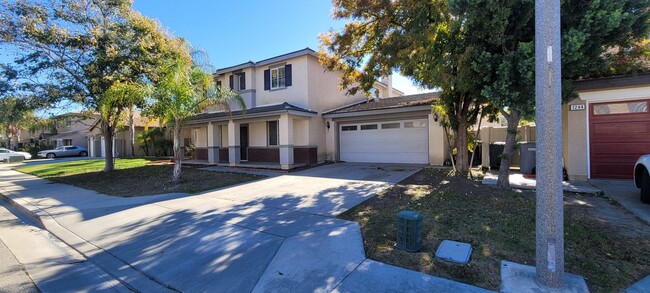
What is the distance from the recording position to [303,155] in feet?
51.1

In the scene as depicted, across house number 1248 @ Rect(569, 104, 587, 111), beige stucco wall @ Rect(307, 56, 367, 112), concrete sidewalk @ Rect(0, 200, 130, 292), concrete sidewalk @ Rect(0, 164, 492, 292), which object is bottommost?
concrete sidewalk @ Rect(0, 200, 130, 292)

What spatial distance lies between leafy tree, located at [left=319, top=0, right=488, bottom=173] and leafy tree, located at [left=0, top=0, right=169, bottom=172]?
27.9 feet

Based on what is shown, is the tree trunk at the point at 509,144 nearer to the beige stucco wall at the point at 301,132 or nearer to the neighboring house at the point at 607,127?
the neighboring house at the point at 607,127

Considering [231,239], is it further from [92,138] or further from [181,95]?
[92,138]

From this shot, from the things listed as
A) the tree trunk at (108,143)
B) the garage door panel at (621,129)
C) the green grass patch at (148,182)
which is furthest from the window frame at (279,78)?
the garage door panel at (621,129)

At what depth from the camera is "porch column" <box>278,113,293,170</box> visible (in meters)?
14.2

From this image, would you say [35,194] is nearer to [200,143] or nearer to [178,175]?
[178,175]

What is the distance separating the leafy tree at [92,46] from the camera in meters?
12.5

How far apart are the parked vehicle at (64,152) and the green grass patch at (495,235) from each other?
40516 mm

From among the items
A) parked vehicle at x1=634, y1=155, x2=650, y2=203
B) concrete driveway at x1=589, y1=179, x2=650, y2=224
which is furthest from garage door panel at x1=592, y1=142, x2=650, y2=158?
parked vehicle at x1=634, y1=155, x2=650, y2=203

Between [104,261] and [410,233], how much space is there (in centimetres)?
476

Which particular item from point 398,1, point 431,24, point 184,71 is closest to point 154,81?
point 184,71

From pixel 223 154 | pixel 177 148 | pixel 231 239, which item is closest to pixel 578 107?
pixel 231 239

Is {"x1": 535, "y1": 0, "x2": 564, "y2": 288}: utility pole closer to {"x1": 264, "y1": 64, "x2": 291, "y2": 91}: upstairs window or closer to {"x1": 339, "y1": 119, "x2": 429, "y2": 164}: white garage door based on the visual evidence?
{"x1": 339, "y1": 119, "x2": 429, "y2": 164}: white garage door
